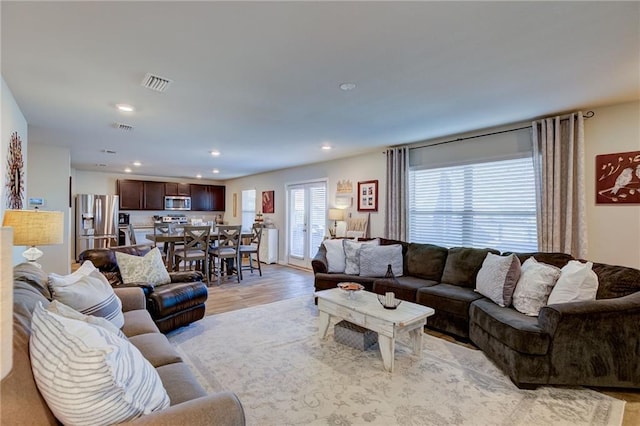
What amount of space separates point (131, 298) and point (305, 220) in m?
4.51

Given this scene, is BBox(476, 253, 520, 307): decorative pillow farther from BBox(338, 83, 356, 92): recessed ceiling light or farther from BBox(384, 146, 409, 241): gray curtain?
BBox(338, 83, 356, 92): recessed ceiling light

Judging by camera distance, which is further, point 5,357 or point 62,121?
point 62,121

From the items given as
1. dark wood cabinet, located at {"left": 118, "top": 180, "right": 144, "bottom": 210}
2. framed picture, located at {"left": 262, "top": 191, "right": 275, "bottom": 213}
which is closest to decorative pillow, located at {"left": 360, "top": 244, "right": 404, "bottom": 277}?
framed picture, located at {"left": 262, "top": 191, "right": 275, "bottom": 213}

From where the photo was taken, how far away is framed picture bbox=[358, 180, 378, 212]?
A: 17.6 feet

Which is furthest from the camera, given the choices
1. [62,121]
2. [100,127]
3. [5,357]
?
[100,127]

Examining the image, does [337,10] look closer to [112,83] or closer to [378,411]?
[112,83]

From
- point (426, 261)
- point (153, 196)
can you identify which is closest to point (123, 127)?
point (426, 261)

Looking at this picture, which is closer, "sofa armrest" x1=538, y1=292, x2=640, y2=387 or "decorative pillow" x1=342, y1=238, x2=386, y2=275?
"sofa armrest" x1=538, y1=292, x2=640, y2=387

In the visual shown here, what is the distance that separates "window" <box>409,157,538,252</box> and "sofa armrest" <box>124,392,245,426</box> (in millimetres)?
3752

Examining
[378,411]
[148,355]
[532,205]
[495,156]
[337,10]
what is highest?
[337,10]

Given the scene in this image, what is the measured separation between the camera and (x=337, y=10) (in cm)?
162

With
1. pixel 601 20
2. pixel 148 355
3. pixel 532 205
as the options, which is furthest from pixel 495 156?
pixel 148 355

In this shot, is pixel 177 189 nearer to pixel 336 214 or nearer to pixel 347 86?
pixel 336 214

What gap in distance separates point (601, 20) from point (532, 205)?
92.4 inches
